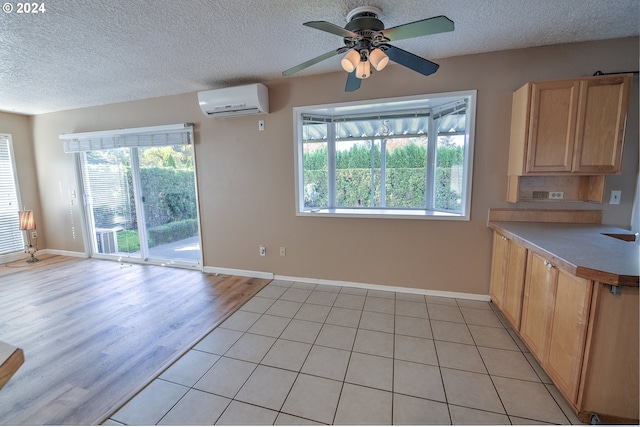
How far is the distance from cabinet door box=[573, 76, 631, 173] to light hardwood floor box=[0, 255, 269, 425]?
344cm

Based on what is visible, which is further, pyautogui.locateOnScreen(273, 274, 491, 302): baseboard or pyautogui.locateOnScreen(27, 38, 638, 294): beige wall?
pyautogui.locateOnScreen(273, 274, 491, 302): baseboard

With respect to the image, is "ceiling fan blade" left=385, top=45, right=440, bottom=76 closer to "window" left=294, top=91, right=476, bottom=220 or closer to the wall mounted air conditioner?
"window" left=294, top=91, right=476, bottom=220

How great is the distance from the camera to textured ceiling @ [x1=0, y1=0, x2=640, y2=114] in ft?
5.84

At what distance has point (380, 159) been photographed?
3611 millimetres

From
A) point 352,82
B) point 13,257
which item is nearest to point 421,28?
point 352,82

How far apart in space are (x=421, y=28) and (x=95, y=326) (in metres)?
3.54

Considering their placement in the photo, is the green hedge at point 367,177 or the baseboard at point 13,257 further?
the baseboard at point 13,257

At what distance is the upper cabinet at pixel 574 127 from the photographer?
2.05 meters

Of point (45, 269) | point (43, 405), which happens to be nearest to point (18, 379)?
point (43, 405)

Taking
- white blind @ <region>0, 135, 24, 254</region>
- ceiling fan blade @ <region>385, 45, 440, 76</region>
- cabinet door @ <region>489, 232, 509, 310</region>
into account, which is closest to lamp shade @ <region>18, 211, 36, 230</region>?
white blind @ <region>0, 135, 24, 254</region>

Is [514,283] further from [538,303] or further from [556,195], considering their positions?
[556,195]

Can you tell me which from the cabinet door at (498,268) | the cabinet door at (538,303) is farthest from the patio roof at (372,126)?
the cabinet door at (538,303)

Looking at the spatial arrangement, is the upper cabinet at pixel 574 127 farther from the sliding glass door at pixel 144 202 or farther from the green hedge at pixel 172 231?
the green hedge at pixel 172 231

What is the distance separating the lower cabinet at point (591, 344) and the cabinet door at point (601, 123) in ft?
3.75
